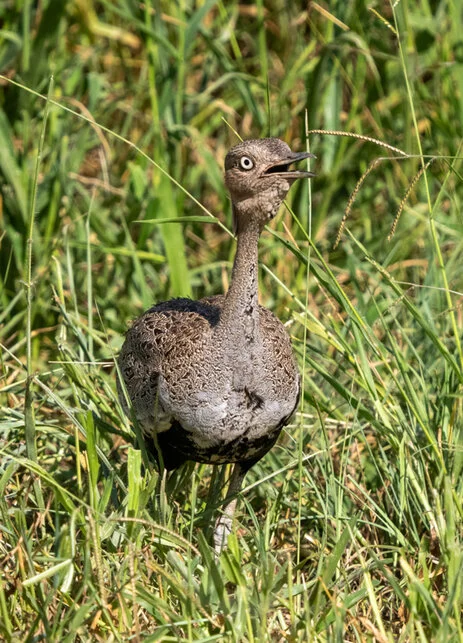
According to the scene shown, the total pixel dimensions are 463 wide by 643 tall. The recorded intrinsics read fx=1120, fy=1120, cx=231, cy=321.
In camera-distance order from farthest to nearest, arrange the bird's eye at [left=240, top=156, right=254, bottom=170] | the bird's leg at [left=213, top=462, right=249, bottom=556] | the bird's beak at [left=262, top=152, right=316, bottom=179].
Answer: the bird's leg at [left=213, top=462, right=249, bottom=556] → the bird's eye at [left=240, top=156, right=254, bottom=170] → the bird's beak at [left=262, top=152, right=316, bottom=179]

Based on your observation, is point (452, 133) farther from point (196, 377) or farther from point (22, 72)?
point (196, 377)

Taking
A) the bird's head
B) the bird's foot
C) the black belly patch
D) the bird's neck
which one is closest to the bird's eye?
the bird's head

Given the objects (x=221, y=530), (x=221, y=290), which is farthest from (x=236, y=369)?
(x=221, y=290)

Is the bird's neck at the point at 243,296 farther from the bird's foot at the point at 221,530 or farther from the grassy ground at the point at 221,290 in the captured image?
the bird's foot at the point at 221,530

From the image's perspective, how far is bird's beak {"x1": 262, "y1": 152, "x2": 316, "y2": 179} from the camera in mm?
3061

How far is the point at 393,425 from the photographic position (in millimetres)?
3668

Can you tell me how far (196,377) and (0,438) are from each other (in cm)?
86

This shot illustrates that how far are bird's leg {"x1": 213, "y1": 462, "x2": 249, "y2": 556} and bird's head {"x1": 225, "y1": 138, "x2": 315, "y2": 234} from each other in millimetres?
835

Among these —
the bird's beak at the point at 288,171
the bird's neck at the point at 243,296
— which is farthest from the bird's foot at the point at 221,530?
the bird's beak at the point at 288,171

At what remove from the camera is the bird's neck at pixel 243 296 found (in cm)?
326

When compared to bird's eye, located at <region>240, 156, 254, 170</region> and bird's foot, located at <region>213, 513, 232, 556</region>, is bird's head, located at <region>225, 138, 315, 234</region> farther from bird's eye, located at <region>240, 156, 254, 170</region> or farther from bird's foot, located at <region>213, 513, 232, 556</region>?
bird's foot, located at <region>213, 513, 232, 556</region>

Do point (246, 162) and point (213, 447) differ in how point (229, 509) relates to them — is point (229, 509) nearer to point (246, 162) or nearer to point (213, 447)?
point (213, 447)

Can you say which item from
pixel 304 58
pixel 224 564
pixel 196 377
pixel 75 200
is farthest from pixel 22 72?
pixel 224 564

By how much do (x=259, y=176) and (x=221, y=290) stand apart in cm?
195
